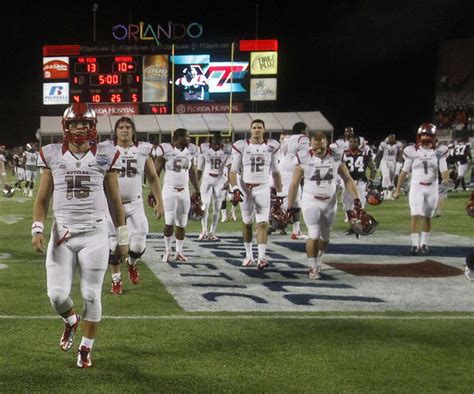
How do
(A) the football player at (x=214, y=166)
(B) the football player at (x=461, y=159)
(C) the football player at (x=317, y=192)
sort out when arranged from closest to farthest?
(C) the football player at (x=317, y=192)
(A) the football player at (x=214, y=166)
(B) the football player at (x=461, y=159)

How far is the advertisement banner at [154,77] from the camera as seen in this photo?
44594 mm

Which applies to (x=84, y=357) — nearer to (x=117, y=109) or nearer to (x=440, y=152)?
(x=440, y=152)

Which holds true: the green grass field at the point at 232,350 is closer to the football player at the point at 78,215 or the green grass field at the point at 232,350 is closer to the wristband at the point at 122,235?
the football player at the point at 78,215

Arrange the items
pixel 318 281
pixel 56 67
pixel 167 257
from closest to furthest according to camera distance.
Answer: pixel 318 281
pixel 167 257
pixel 56 67

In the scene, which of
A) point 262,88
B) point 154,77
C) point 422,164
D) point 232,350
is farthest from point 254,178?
point 262,88

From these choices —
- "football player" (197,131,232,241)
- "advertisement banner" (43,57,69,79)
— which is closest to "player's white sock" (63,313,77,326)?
"football player" (197,131,232,241)

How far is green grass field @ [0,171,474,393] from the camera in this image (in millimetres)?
5938

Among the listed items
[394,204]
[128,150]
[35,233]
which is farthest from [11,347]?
[394,204]

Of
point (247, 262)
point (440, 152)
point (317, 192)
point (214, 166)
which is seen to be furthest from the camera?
point (214, 166)

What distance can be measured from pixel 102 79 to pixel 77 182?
3836 centimetres

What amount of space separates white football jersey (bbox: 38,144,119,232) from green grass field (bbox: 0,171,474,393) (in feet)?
3.85

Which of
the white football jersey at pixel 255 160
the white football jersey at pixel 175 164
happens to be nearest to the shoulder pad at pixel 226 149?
the white football jersey at pixel 175 164

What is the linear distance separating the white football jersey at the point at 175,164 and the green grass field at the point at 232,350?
3.15 metres

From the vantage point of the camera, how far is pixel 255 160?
12.3m
